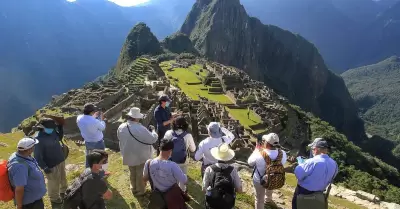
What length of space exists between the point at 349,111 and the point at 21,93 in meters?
130

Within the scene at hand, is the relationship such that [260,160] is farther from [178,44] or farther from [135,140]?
[178,44]

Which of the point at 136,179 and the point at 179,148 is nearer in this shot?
the point at 179,148

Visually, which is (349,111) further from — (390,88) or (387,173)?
(387,173)

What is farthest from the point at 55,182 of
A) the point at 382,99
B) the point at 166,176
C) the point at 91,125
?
the point at 382,99

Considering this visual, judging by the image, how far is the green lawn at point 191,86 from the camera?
5691cm

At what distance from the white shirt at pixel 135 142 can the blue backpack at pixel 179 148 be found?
461mm

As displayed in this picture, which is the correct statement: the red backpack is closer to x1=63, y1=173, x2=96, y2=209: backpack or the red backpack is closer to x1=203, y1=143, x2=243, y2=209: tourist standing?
x1=63, y1=173, x2=96, y2=209: backpack

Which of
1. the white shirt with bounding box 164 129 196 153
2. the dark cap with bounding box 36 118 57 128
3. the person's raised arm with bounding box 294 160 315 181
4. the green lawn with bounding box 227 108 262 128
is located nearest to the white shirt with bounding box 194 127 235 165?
the white shirt with bounding box 164 129 196 153

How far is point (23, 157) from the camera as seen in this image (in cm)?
602

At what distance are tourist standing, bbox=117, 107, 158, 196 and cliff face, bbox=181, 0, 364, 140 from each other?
132553mm

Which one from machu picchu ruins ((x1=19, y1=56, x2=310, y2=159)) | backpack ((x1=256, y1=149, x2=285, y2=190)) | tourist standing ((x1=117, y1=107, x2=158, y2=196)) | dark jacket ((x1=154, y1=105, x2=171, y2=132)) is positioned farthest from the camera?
machu picchu ruins ((x1=19, y1=56, x2=310, y2=159))

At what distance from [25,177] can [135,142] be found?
2595 millimetres

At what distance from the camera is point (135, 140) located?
8078 mm

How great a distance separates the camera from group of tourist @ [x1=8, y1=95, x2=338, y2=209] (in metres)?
5.84
